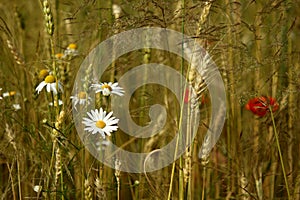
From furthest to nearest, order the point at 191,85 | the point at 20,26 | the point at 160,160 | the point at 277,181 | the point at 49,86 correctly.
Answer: the point at 20,26 → the point at 277,181 → the point at 160,160 → the point at 49,86 → the point at 191,85

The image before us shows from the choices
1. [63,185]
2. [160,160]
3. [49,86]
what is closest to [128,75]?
[160,160]

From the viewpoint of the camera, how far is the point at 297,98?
A: 4.03ft

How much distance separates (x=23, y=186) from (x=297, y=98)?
2.36 ft

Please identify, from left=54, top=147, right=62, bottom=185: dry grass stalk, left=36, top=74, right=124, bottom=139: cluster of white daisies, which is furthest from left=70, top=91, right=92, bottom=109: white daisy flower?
left=54, top=147, right=62, bottom=185: dry grass stalk

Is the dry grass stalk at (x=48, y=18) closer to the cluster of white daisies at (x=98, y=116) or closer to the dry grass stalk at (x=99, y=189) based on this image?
the cluster of white daisies at (x=98, y=116)

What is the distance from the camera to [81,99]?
972 mm

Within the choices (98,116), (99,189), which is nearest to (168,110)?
(98,116)

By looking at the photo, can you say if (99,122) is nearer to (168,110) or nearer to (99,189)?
(99,189)

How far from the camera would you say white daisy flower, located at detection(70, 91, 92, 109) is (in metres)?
0.95

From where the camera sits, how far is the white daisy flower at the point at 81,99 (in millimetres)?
947

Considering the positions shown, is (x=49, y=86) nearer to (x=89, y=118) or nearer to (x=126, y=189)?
(x=89, y=118)

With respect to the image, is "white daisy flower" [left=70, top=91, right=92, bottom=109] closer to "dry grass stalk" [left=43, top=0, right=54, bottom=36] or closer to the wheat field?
the wheat field

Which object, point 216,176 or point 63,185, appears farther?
point 216,176

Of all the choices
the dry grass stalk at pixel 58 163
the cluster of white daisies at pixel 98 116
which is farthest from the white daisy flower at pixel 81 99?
the dry grass stalk at pixel 58 163
